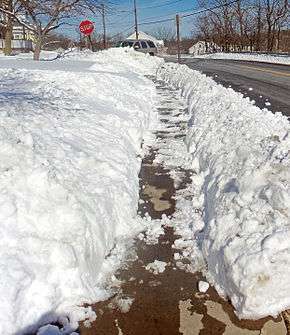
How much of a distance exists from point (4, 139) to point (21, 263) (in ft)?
5.02

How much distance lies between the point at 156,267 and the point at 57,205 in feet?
3.56

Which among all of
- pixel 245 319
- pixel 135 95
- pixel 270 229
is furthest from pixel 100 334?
pixel 135 95

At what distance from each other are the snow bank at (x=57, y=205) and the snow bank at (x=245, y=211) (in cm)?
92

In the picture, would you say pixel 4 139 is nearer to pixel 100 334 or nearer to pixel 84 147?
pixel 84 147

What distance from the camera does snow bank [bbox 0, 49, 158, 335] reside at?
10.8ft

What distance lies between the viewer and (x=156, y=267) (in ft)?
13.1

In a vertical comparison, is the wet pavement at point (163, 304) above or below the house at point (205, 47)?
below

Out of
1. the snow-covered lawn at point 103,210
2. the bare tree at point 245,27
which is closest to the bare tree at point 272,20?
the bare tree at point 245,27

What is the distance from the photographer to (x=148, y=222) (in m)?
4.89

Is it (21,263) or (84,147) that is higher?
(84,147)

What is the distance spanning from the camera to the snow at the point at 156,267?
3.96m

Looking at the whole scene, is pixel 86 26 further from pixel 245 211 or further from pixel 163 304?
pixel 163 304

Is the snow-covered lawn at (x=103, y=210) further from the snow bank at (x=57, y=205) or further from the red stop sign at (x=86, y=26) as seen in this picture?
the red stop sign at (x=86, y=26)

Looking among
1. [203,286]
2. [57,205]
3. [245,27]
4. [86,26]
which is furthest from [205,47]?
[203,286]
